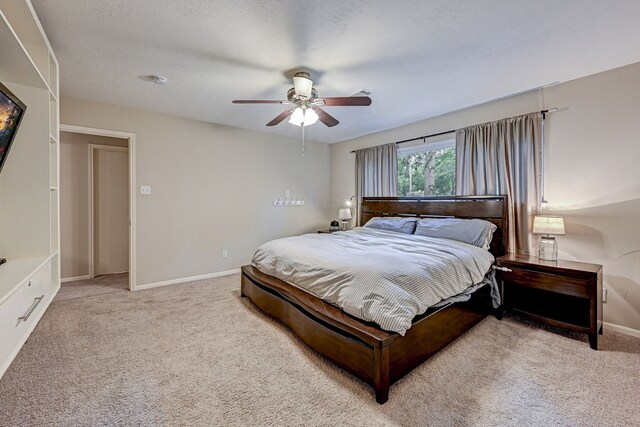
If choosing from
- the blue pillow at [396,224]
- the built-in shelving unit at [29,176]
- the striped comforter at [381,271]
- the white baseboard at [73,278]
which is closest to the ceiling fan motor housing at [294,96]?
the striped comforter at [381,271]

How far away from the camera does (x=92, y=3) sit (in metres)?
1.71

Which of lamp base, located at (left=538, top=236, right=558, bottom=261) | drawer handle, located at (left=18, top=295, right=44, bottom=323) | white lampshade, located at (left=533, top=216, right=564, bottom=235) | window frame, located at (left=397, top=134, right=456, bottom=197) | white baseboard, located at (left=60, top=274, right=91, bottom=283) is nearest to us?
drawer handle, located at (left=18, top=295, right=44, bottom=323)

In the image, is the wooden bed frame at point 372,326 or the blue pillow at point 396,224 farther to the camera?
the blue pillow at point 396,224

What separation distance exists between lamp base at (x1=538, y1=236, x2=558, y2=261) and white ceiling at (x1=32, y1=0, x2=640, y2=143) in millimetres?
1625

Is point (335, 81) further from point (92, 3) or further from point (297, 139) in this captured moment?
point (297, 139)

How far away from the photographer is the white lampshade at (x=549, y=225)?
2.60 m

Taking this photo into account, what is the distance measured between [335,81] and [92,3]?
1.93 metres

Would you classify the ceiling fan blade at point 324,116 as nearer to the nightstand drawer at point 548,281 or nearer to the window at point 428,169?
the window at point 428,169

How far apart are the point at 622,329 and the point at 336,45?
365 centimetres

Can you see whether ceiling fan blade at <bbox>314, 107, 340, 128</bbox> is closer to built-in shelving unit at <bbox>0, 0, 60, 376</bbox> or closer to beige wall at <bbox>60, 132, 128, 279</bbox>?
built-in shelving unit at <bbox>0, 0, 60, 376</bbox>

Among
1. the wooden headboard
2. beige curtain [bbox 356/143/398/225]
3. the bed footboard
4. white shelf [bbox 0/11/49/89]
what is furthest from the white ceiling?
the bed footboard

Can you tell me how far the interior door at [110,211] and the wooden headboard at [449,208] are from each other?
418cm

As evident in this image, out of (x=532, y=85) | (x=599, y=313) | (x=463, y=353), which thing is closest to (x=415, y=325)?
(x=463, y=353)

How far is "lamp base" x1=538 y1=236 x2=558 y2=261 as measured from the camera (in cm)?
271
